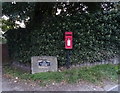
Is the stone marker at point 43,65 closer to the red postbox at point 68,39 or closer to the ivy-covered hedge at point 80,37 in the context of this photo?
the ivy-covered hedge at point 80,37

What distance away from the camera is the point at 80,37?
675 centimetres

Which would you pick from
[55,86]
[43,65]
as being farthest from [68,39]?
[55,86]

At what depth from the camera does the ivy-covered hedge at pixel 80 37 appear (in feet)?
22.1

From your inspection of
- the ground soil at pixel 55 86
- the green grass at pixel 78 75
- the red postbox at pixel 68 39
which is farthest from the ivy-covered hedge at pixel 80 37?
the ground soil at pixel 55 86

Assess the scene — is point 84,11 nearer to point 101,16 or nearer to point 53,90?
point 101,16

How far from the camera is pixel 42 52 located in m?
6.79

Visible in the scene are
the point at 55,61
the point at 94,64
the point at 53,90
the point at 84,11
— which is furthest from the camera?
the point at 84,11

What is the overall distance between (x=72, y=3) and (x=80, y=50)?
6.67 ft

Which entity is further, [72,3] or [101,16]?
[72,3]

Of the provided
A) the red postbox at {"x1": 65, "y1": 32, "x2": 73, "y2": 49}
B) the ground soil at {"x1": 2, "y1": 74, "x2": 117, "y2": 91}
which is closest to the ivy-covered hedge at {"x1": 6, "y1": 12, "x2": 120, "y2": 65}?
the red postbox at {"x1": 65, "y1": 32, "x2": 73, "y2": 49}

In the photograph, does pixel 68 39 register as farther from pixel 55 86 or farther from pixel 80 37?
pixel 55 86

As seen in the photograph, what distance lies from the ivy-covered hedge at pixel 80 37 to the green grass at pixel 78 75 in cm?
52

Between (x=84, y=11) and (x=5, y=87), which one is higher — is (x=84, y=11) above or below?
above

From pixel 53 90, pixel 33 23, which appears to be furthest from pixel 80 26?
pixel 53 90
